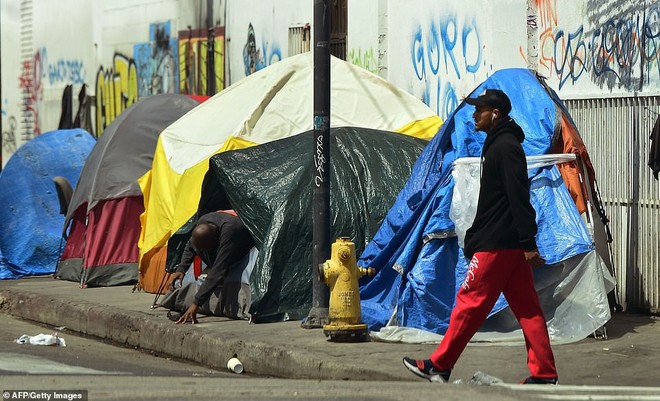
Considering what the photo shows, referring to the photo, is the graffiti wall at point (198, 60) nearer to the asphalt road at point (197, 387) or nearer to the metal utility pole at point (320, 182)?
the metal utility pole at point (320, 182)

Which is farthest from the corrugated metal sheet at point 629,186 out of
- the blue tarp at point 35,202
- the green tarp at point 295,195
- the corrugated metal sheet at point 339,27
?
the blue tarp at point 35,202

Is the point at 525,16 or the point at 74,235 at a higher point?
the point at 525,16

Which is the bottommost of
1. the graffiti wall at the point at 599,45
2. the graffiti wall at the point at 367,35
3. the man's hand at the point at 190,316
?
the man's hand at the point at 190,316

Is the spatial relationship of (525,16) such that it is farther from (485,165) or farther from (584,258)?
(485,165)

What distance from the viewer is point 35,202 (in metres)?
16.1

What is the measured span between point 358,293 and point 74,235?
6263 mm

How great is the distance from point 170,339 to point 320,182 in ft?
6.05

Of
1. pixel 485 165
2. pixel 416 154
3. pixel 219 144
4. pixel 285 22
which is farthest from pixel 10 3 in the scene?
pixel 485 165

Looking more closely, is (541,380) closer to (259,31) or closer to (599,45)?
(599,45)

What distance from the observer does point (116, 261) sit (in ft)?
46.9

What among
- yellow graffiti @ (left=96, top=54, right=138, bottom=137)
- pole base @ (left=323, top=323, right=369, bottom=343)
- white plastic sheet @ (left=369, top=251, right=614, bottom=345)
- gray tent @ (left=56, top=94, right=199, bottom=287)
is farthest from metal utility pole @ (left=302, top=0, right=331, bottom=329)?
yellow graffiti @ (left=96, top=54, right=138, bottom=137)

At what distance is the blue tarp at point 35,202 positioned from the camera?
15695 mm

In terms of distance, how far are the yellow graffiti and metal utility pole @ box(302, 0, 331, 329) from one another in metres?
9.41

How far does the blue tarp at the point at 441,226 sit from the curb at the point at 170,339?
3.46 ft
